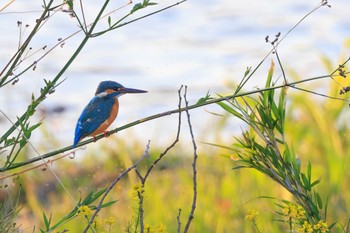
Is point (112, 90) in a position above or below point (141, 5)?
below

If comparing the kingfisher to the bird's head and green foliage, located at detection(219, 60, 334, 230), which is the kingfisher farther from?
green foliage, located at detection(219, 60, 334, 230)

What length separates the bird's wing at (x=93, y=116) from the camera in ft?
11.8

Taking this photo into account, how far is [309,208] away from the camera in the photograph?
2.61 m

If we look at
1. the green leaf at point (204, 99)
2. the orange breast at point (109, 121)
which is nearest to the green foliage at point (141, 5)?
the green leaf at point (204, 99)

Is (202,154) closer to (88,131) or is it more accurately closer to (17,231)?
(88,131)

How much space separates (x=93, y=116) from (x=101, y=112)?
11 centimetres

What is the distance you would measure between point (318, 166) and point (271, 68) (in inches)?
119

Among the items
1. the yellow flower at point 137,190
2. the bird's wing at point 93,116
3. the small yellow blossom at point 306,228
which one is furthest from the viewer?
the bird's wing at point 93,116

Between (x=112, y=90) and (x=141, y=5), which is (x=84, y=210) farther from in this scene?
(x=112, y=90)

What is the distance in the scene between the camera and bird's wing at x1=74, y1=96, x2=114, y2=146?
141 inches

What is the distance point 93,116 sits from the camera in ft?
12.1

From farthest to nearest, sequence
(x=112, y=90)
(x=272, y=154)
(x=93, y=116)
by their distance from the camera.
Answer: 1. (x=112, y=90)
2. (x=93, y=116)
3. (x=272, y=154)

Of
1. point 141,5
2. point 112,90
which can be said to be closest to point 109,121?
point 112,90

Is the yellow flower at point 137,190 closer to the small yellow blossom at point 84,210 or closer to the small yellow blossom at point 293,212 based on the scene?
the small yellow blossom at point 84,210
